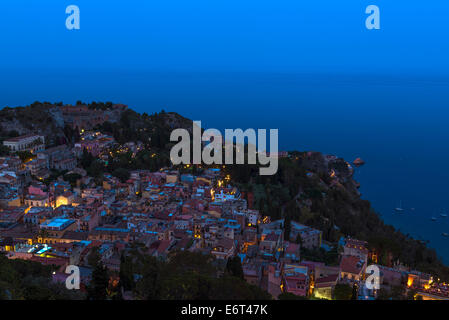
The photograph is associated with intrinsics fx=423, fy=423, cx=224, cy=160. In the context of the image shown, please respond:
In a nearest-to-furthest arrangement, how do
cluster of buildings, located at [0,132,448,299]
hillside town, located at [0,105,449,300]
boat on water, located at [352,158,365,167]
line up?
hillside town, located at [0,105,449,300] < cluster of buildings, located at [0,132,448,299] < boat on water, located at [352,158,365,167]

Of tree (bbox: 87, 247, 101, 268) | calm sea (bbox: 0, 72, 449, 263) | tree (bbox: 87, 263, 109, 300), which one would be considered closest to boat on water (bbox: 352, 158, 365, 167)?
calm sea (bbox: 0, 72, 449, 263)

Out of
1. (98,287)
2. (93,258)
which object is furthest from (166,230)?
(98,287)

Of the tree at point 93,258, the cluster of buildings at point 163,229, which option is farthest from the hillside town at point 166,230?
the tree at point 93,258

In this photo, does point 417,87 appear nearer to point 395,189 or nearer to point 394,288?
point 395,189

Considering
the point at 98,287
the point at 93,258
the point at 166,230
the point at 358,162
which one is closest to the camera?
the point at 98,287

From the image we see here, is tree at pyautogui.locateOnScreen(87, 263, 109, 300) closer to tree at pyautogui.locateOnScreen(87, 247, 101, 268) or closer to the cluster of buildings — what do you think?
the cluster of buildings

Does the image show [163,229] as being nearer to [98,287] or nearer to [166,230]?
[166,230]
